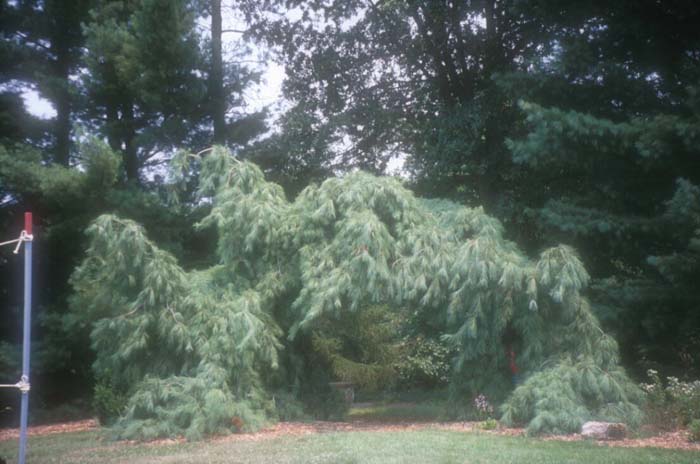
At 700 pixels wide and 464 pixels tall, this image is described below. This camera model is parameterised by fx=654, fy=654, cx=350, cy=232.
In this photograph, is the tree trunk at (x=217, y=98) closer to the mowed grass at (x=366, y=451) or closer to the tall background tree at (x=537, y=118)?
the tall background tree at (x=537, y=118)

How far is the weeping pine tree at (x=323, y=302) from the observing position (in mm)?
10000

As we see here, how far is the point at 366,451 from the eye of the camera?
7773 millimetres

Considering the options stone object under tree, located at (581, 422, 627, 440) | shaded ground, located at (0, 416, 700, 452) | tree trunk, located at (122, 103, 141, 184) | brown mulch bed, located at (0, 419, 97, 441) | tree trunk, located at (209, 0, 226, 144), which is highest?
tree trunk, located at (209, 0, 226, 144)

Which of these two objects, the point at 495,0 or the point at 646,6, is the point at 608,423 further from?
the point at 495,0

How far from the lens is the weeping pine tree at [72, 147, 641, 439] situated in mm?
10000

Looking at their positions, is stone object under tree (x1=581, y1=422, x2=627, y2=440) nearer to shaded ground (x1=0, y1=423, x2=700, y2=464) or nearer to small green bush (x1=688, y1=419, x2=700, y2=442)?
shaded ground (x1=0, y1=423, x2=700, y2=464)

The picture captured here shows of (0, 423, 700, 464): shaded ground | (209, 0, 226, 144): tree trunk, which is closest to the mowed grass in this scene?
(0, 423, 700, 464): shaded ground

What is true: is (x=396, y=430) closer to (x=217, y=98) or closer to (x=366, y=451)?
(x=366, y=451)

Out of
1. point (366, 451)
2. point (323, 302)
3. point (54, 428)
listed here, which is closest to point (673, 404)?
point (366, 451)

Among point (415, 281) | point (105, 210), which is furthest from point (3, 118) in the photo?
point (415, 281)

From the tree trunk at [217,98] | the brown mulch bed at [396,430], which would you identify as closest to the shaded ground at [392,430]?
the brown mulch bed at [396,430]

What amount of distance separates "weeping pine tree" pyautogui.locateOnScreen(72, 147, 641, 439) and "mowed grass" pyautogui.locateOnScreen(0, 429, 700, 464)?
84 centimetres

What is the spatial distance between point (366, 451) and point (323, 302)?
2968 mm

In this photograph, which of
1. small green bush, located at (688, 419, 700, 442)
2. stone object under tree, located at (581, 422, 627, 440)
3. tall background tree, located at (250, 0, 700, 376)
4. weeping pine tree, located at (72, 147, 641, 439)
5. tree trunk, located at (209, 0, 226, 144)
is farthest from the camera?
tree trunk, located at (209, 0, 226, 144)
